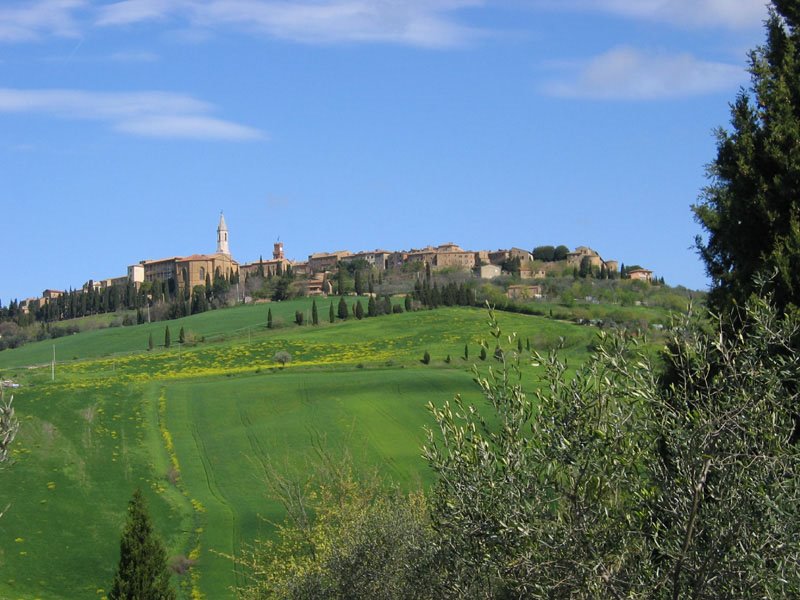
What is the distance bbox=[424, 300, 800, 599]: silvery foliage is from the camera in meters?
9.35

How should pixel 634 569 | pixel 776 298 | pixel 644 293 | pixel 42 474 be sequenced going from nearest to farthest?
pixel 634 569
pixel 776 298
pixel 42 474
pixel 644 293

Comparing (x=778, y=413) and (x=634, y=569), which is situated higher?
(x=778, y=413)

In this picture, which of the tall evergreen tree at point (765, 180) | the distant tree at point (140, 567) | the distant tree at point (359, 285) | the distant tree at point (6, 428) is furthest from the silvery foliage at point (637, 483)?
the distant tree at point (359, 285)

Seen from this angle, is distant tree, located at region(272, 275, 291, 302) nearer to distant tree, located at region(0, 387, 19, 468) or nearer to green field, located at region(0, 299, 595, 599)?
green field, located at region(0, 299, 595, 599)

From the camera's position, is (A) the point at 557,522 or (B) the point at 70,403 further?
(B) the point at 70,403

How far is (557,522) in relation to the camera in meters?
9.84

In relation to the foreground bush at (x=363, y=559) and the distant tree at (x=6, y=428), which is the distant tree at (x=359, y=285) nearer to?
the foreground bush at (x=363, y=559)

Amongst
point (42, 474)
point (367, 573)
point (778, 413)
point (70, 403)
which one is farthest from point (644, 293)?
point (778, 413)

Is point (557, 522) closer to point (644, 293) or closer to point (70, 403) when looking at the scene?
point (70, 403)

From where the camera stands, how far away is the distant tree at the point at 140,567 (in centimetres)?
3212

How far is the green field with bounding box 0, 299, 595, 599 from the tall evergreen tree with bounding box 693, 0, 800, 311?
1023 centimetres

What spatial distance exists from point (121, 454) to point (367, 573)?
151ft

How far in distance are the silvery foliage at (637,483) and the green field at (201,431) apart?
12.5m

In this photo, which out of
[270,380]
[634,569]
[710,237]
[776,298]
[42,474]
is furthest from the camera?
[270,380]
